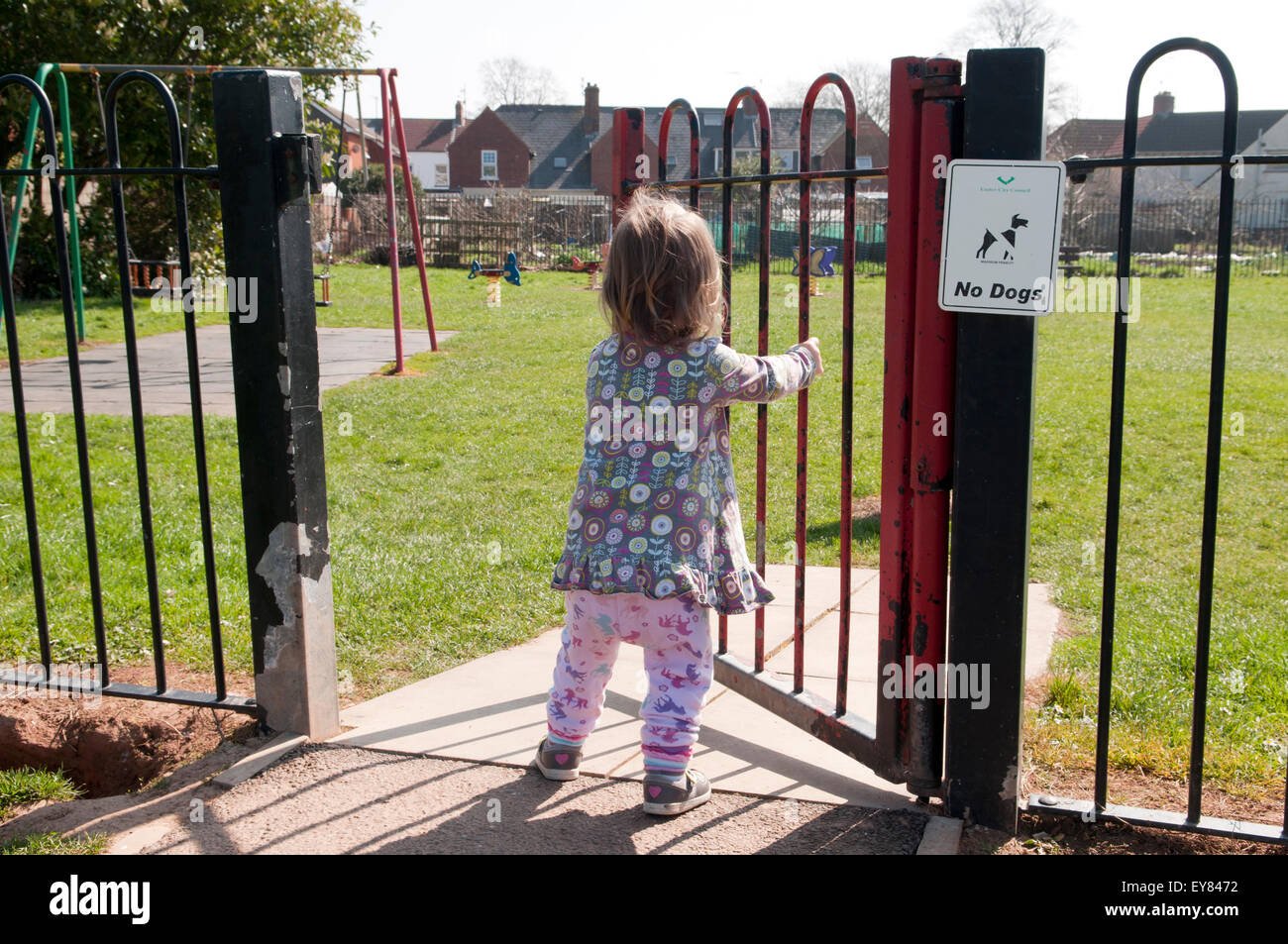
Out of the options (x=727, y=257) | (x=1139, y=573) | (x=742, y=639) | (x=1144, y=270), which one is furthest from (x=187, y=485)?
(x=1144, y=270)

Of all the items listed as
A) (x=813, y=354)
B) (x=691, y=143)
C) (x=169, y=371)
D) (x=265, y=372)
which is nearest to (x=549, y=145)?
(x=169, y=371)

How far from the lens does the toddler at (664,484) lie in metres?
2.76

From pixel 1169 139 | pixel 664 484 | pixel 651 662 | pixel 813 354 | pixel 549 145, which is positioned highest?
pixel 549 145

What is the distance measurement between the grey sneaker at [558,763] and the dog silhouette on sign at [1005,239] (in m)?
1.65

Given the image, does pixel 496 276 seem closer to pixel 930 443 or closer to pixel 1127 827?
pixel 930 443

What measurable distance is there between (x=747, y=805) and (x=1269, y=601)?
10.6 feet

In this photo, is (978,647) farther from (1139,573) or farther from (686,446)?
(1139,573)

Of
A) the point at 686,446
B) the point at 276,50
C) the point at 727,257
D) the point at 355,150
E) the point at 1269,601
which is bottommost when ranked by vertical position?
the point at 1269,601

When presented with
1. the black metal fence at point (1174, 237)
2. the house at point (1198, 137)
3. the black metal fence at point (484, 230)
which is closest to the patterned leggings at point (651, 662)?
the black metal fence at point (484, 230)

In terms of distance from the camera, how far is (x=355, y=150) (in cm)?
A: 5919

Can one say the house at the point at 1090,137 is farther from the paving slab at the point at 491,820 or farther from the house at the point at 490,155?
the paving slab at the point at 491,820

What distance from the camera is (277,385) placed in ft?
9.82

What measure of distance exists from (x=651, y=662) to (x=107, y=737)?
191 cm

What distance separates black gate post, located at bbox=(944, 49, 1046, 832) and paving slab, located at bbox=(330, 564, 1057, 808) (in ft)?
0.91
